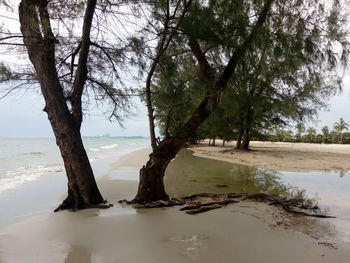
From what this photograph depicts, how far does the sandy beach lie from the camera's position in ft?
9.48

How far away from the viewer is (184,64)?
577cm

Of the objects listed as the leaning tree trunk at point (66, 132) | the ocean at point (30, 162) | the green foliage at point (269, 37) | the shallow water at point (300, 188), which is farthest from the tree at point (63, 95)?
the ocean at point (30, 162)

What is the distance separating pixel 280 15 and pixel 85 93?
4.22m

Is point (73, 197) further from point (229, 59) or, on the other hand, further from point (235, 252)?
point (229, 59)

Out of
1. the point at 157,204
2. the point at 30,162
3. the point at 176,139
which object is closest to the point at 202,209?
the point at 157,204

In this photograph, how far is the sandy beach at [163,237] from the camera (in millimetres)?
2889

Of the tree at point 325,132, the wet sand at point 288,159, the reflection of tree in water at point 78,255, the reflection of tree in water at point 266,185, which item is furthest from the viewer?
the tree at point 325,132

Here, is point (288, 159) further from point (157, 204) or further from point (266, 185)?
point (157, 204)

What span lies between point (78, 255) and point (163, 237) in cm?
101

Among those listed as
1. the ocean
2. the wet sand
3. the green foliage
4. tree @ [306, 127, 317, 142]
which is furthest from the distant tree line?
tree @ [306, 127, 317, 142]

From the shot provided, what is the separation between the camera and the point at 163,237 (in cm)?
Answer: 341

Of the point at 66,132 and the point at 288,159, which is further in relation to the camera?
the point at 288,159

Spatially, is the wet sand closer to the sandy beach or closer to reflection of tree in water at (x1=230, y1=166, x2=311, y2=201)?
reflection of tree in water at (x1=230, y1=166, x2=311, y2=201)

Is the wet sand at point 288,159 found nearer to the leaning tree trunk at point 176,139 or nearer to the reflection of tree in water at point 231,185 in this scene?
the reflection of tree in water at point 231,185
